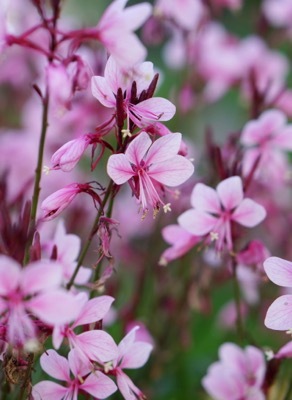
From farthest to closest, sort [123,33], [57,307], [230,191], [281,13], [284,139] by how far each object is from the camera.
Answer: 1. [281,13]
2. [284,139]
3. [230,191]
4. [123,33]
5. [57,307]

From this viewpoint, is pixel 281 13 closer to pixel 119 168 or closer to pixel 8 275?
pixel 119 168

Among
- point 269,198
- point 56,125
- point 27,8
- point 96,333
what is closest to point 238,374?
point 96,333

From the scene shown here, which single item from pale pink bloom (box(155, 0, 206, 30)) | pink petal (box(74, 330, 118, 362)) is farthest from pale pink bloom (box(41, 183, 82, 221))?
pale pink bloom (box(155, 0, 206, 30))

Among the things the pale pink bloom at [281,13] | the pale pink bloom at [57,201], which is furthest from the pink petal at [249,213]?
the pale pink bloom at [281,13]

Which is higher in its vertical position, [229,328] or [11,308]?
[11,308]

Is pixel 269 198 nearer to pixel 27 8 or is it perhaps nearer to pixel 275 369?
pixel 275 369

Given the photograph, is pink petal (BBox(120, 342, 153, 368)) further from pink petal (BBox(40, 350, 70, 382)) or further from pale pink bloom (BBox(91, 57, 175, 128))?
pale pink bloom (BBox(91, 57, 175, 128))

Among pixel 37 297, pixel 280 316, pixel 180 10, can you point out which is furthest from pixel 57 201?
pixel 180 10
